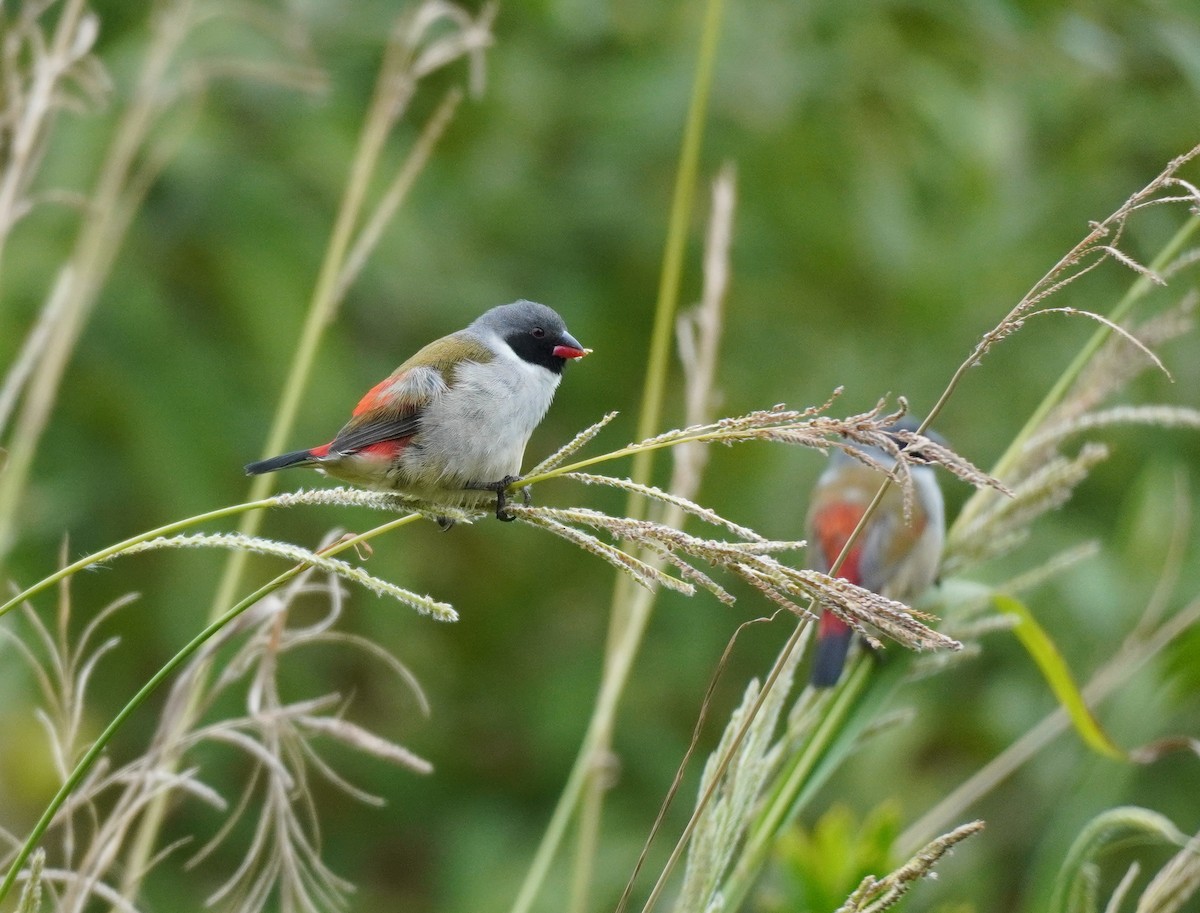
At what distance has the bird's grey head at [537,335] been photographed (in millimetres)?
2922

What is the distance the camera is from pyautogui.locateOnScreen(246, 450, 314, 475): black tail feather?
215 cm

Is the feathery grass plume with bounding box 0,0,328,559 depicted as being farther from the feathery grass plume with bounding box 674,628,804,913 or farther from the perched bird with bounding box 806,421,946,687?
the perched bird with bounding box 806,421,946,687

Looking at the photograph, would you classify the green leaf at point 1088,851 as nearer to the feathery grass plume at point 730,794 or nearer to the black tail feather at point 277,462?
the feathery grass plume at point 730,794

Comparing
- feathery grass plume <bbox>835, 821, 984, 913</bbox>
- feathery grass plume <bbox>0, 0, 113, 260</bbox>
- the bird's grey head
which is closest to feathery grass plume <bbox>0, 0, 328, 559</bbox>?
feathery grass plume <bbox>0, 0, 113, 260</bbox>

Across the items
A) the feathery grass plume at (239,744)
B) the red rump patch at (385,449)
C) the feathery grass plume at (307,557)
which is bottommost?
the feathery grass plume at (239,744)

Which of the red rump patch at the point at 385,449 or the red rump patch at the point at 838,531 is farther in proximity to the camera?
the red rump patch at the point at 838,531

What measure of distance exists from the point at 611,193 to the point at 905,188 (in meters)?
1.08

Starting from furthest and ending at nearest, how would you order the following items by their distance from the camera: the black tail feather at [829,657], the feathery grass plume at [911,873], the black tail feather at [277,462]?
the black tail feather at [829,657] → the black tail feather at [277,462] → the feathery grass plume at [911,873]

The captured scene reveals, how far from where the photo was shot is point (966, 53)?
477 cm

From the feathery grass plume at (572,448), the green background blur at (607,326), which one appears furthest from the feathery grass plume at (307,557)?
the green background blur at (607,326)

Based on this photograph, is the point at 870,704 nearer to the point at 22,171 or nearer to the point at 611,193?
the point at 22,171

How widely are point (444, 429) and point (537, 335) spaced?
1.59 ft

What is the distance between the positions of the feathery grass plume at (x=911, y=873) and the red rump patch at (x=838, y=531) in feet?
8.55

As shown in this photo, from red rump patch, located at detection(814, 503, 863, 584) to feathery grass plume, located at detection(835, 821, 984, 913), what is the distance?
2606 millimetres
